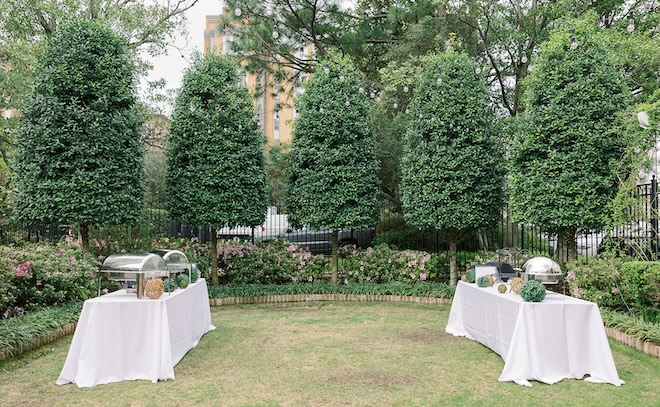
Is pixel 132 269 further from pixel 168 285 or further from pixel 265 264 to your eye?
pixel 265 264

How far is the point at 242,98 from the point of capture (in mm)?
11281

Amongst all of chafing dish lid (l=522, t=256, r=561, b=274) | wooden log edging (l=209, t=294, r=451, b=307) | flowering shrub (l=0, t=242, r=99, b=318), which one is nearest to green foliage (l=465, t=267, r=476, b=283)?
chafing dish lid (l=522, t=256, r=561, b=274)

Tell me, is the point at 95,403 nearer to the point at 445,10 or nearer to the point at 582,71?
the point at 582,71

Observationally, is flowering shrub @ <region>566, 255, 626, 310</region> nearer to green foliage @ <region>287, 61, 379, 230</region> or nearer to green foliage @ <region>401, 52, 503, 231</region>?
green foliage @ <region>401, 52, 503, 231</region>

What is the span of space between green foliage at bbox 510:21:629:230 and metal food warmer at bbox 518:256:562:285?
11.5ft

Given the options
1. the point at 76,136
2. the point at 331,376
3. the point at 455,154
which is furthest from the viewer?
the point at 455,154

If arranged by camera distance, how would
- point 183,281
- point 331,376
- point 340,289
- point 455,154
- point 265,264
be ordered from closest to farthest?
point 331,376 → point 183,281 → point 455,154 → point 340,289 → point 265,264

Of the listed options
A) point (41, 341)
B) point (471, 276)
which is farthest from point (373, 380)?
point (41, 341)

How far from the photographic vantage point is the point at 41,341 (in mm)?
6734

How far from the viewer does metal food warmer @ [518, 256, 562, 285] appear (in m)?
5.87

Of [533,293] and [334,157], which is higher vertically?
[334,157]

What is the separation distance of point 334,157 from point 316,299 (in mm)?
2960

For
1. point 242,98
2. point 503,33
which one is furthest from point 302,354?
point 503,33

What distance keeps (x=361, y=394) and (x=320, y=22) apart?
39.6 feet
